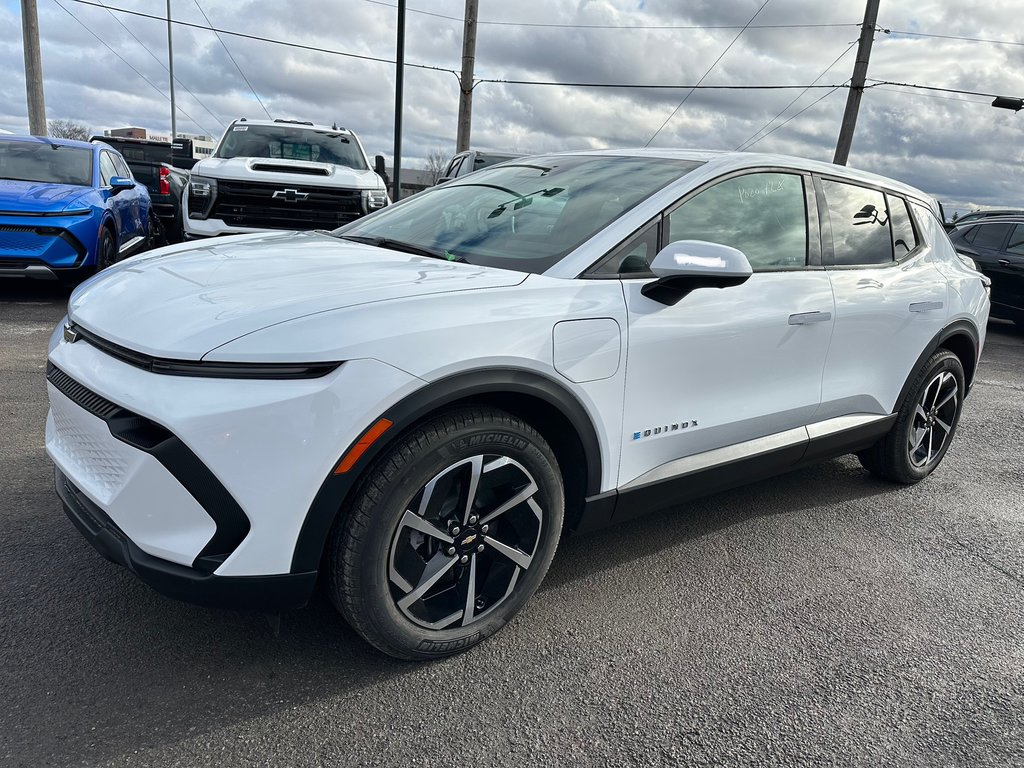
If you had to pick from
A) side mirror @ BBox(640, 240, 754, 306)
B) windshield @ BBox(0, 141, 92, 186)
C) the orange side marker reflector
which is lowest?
the orange side marker reflector

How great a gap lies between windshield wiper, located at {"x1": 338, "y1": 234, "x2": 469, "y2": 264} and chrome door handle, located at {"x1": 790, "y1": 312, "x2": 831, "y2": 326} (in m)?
1.36

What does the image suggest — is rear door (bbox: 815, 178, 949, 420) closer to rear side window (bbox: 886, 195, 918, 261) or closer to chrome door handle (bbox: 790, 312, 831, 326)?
rear side window (bbox: 886, 195, 918, 261)

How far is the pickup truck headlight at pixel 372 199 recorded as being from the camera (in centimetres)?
814

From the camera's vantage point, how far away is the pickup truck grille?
772 centimetres

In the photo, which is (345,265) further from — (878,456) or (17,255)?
(17,255)

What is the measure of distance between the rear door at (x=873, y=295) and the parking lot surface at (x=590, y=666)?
0.75 meters

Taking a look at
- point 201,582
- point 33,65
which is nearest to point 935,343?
point 201,582

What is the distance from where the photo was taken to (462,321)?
2.21m

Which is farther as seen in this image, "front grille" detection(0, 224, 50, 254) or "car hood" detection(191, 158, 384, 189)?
"car hood" detection(191, 158, 384, 189)

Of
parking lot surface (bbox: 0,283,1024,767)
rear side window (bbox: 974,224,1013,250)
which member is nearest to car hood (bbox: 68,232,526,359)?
parking lot surface (bbox: 0,283,1024,767)

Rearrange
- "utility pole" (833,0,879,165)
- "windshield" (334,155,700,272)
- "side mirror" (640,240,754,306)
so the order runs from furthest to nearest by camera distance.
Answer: "utility pole" (833,0,879,165) → "windshield" (334,155,700,272) → "side mirror" (640,240,754,306)

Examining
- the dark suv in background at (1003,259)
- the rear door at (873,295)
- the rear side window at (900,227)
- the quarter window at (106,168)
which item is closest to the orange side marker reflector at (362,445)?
the rear door at (873,295)

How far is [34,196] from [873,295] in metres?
7.51

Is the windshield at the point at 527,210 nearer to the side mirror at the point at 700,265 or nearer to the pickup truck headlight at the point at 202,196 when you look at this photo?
the side mirror at the point at 700,265
